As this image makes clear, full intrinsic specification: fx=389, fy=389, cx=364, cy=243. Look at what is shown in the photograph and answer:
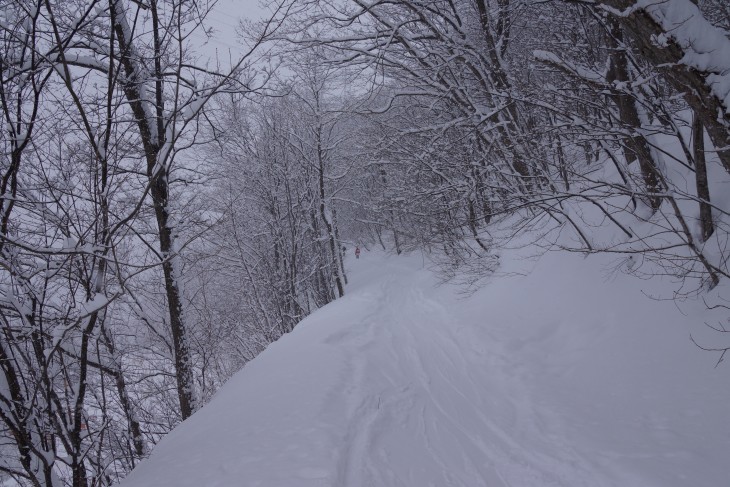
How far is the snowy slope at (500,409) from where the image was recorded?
11.8 ft

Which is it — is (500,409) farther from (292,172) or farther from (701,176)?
(292,172)

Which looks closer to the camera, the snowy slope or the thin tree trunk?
the snowy slope

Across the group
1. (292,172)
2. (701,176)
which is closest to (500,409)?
(701,176)

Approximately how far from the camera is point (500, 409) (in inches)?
216

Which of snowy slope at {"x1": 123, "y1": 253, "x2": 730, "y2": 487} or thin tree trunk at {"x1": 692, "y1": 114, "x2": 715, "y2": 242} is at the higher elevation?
thin tree trunk at {"x1": 692, "y1": 114, "x2": 715, "y2": 242}

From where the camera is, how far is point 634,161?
7609 millimetres

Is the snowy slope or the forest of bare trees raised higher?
the forest of bare trees

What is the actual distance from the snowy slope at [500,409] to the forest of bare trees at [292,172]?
2.57 feet

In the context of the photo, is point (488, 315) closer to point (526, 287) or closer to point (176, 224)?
point (526, 287)

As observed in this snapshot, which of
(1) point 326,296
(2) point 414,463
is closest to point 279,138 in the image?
(1) point 326,296

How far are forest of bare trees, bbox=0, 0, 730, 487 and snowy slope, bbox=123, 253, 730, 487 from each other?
2.57 ft

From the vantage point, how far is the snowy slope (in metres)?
3.60

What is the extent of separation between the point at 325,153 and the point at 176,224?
12950mm

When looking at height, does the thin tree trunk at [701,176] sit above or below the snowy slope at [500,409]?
above
